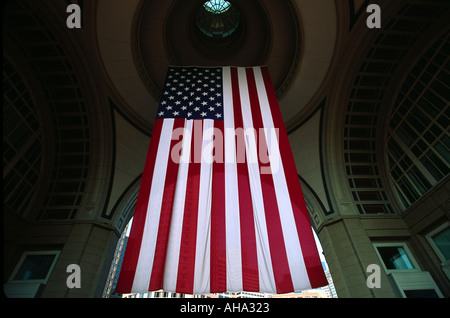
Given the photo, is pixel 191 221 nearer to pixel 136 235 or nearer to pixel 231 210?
pixel 231 210

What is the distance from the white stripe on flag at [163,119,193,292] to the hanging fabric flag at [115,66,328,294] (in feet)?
0.08

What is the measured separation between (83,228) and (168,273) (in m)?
7.49

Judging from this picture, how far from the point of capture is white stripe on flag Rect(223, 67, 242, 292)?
18.0 feet

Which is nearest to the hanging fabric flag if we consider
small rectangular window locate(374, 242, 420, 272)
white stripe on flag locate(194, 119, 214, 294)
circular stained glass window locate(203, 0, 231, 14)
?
white stripe on flag locate(194, 119, 214, 294)

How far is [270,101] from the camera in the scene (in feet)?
32.1

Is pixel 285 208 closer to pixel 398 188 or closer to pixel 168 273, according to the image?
pixel 168 273

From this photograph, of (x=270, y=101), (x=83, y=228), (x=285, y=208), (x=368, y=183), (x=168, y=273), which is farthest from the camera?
(x=368, y=183)

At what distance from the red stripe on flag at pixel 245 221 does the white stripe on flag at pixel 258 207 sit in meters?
0.12

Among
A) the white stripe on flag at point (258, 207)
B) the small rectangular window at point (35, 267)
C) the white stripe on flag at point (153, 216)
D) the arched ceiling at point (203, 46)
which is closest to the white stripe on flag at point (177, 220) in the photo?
the white stripe on flag at point (153, 216)

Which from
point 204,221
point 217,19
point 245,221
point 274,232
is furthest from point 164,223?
point 217,19

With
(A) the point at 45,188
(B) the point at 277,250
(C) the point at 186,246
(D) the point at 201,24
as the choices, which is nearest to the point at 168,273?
(C) the point at 186,246

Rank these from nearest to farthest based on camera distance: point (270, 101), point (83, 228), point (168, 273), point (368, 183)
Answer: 1. point (168, 273)
2. point (270, 101)
3. point (83, 228)
4. point (368, 183)

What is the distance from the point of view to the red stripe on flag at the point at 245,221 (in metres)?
5.47

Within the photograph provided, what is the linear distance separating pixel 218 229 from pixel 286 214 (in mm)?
2023
